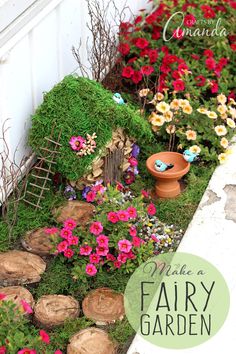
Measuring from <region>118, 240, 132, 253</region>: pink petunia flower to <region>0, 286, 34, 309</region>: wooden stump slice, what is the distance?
1.61 feet

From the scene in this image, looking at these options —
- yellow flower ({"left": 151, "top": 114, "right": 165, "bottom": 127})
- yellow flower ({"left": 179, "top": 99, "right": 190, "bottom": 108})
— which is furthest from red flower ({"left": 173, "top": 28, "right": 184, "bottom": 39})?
yellow flower ({"left": 151, "top": 114, "right": 165, "bottom": 127})

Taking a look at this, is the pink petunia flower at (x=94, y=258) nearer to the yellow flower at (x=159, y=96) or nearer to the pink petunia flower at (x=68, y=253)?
the pink petunia flower at (x=68, y=253)

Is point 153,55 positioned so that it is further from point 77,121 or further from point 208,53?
point 77,121

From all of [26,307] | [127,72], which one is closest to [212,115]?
[127,72]

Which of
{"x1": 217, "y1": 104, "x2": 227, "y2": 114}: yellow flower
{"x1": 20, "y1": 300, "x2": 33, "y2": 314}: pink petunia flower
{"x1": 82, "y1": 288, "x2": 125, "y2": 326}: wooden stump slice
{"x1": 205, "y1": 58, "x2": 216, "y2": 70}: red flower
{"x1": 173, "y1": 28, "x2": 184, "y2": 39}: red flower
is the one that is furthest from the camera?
{"x1": 173, "y1": 28, "x2": 184, "y2": 39}: red flower

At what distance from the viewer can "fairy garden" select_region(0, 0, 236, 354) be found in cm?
343

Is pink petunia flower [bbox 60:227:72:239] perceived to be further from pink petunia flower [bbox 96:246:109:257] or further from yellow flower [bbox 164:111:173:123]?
yellow flower [bbox 164:111:173:123]

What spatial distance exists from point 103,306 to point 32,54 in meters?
1.42

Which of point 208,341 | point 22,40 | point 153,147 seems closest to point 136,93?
point 153,147

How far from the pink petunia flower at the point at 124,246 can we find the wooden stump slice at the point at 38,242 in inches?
14.8

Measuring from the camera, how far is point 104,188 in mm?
4043

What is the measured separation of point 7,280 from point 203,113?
165 centimetres

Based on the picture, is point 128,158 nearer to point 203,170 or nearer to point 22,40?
point 203,170

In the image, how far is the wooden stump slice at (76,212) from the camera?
396 cm
